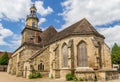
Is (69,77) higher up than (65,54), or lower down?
lower down

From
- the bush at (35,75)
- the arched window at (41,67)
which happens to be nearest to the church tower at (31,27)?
the arched window at (41,67)

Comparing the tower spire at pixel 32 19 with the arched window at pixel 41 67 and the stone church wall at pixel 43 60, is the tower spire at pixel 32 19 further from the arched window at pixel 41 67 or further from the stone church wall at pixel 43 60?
the arched window at pixel 41 67

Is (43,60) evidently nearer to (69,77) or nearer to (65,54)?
(65,54)

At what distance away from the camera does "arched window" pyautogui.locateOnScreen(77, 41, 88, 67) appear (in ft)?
75.6

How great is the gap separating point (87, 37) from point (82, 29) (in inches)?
75.3

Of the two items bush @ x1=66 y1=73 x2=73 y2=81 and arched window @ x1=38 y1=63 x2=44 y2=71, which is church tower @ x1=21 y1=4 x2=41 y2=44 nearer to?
arched window @ x1=38 y1=63 x2=44 y2=71

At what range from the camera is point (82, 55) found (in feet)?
76.8

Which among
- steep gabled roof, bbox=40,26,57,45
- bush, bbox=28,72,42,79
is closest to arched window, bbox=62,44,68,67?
bush, bbox=28,72,42,79

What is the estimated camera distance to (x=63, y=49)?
26.4 meters

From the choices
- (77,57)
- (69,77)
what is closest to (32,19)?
(77,57)

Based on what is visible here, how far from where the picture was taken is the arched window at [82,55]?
23031mm

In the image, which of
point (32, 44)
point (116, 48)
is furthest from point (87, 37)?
point (116, 48)

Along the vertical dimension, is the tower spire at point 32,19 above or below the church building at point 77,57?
above

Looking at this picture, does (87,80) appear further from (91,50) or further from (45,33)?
(45,33)
